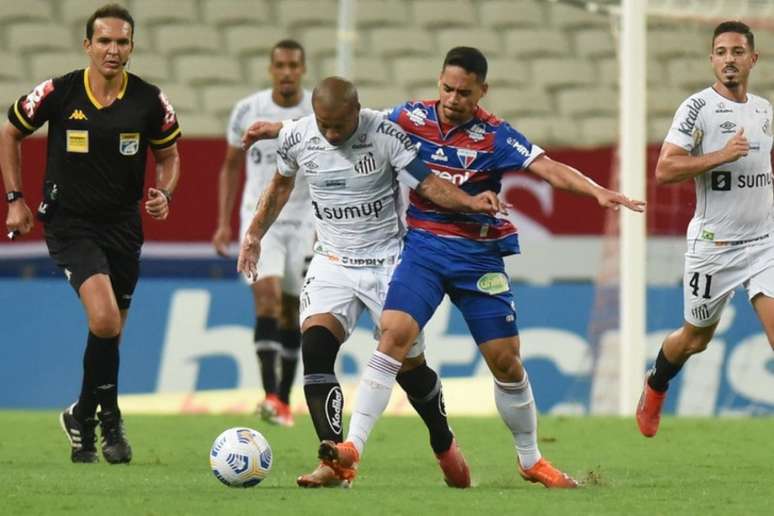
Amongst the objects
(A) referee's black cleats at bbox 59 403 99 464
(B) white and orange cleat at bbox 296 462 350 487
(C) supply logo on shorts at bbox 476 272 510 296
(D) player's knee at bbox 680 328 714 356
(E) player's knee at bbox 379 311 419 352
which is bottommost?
(A) referee's black cleats at bbox 59 403 99 464

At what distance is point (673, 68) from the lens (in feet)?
57.6

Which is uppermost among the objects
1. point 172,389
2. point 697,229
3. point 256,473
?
point 697,229

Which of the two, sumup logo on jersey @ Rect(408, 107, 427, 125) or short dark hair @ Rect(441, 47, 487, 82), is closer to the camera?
short dark hair @ Rect(441, 47, 487, 82)

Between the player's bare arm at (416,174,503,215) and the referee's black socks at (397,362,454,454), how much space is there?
865 mm

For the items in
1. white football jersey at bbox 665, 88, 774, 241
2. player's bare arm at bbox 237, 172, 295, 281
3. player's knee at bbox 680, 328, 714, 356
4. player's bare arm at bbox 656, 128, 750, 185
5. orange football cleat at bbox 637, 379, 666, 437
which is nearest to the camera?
player's bare arm at bbox 237, 172, 295, 281

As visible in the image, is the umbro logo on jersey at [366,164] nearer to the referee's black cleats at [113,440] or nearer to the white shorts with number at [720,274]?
the referee's black cleats at [113,440]

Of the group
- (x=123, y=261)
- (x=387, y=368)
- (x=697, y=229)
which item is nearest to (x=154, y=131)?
(x=123, y=261)

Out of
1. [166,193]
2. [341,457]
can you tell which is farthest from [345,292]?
[166,193]

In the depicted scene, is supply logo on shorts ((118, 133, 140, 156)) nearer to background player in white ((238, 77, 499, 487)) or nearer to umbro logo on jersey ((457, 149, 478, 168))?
background player in white ((238, 77, 499, 487))

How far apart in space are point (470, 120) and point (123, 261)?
2.31 meters

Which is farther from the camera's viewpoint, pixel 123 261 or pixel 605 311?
pixel 605 311

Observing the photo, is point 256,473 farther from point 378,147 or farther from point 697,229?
point 697,229

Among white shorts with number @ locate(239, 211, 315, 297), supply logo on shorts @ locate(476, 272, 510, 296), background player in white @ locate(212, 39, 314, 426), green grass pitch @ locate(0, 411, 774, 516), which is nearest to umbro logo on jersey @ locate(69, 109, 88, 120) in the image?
green grass pitch @ locate(0, 411, 774, 516)

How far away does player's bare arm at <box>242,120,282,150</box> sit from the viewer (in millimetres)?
8109
